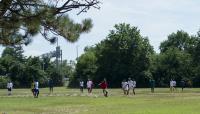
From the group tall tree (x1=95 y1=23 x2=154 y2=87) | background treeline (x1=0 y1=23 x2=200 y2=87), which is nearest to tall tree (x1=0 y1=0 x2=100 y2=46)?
background treeline (x1=0 y1=23 x2=200 y2=87)

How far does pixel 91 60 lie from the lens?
113000 mm

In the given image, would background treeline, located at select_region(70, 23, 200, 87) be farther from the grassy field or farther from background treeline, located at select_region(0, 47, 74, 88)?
the grassy field

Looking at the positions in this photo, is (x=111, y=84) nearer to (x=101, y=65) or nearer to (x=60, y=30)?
(x=101, y=65)

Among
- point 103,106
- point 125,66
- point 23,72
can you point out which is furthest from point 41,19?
point 23,72

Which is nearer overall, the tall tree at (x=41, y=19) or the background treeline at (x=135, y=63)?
the tall tree at (x=41, y=19)

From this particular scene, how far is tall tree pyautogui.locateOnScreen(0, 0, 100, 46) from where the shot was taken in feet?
42.7

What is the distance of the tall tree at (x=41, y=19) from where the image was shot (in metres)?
13.0

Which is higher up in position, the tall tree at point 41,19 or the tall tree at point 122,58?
the tall tree at point 122,58

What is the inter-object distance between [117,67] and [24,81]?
22.5m

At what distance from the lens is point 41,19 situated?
13148 mm

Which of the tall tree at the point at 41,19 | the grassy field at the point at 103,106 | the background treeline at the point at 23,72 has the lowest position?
the grassy field at the point at 103,106

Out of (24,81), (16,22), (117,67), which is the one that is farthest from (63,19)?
(24,81)

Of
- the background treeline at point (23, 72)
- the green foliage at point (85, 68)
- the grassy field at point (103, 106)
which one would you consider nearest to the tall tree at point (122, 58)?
the green foliage at point (85, 68)

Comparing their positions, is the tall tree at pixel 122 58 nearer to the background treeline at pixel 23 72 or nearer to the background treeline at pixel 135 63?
the background treeline at pixel 135 63
